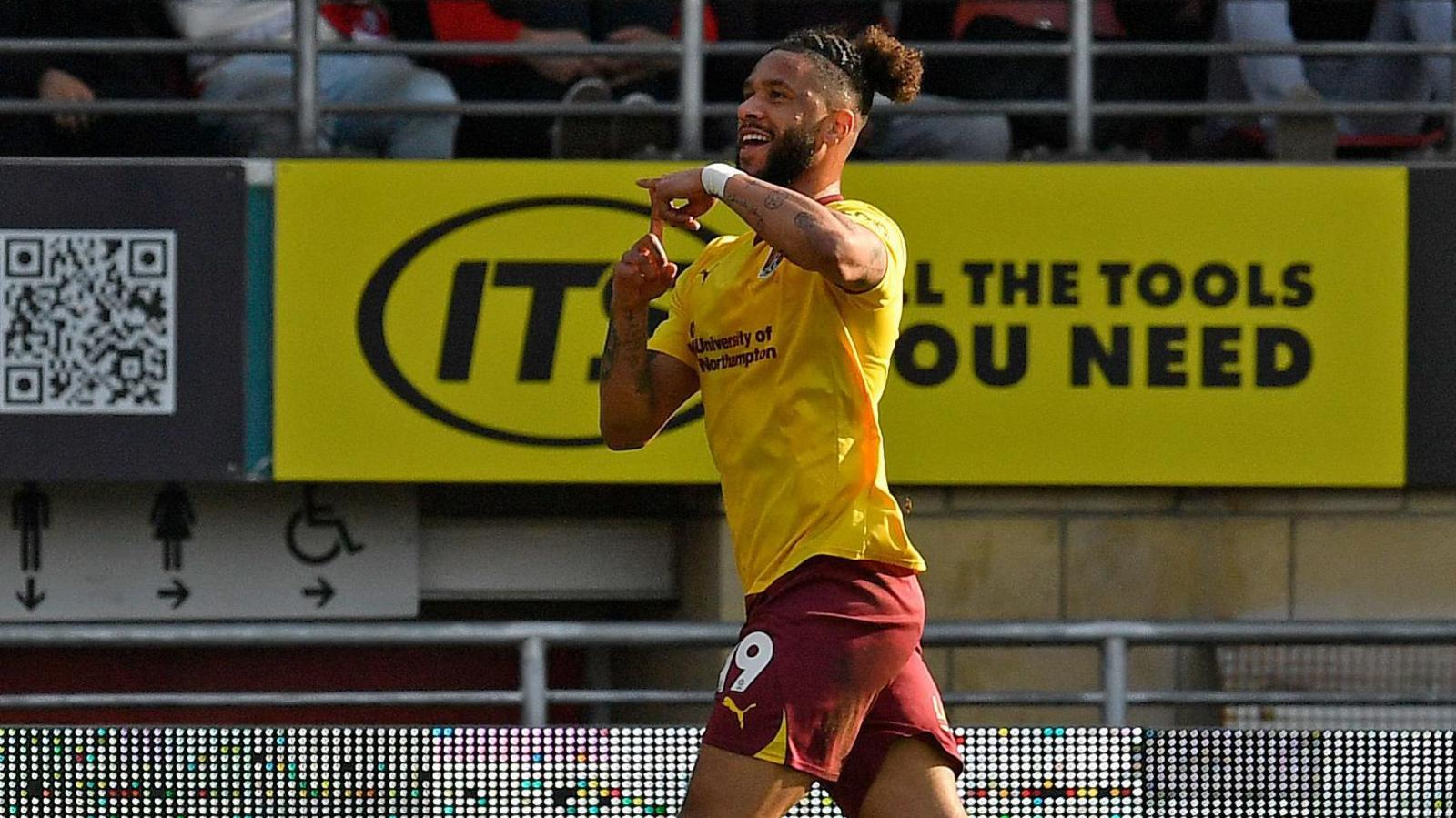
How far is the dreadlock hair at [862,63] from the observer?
13.9 ft

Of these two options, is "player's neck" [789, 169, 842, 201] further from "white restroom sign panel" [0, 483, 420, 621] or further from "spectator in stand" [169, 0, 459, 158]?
"white restroom sign panel" [0, 483, 420, 621]

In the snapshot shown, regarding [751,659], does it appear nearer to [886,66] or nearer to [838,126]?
[838,126]

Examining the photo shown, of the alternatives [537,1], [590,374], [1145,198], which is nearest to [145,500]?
[590,374]

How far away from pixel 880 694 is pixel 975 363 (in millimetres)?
4077

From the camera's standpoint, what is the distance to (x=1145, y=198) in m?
8.26

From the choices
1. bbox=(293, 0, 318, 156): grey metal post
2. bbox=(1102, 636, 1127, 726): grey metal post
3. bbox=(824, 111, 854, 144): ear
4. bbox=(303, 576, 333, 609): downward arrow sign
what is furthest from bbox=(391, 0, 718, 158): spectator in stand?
bbox=(824, 111, 854, 144): ear

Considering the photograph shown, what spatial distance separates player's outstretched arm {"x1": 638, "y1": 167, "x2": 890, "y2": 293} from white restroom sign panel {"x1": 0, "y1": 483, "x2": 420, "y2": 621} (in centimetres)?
472

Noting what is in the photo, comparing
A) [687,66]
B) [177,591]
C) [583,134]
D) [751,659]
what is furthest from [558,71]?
[751,659]

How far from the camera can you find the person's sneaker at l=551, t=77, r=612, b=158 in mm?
8299

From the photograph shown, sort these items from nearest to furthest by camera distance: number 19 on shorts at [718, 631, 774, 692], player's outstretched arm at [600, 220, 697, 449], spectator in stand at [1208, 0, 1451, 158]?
number 19 on shorts at [718, 631, 774, 692] → player's outstretched arm at [600, 220, 697, 449] → spectator in stand at [1208, 0, 1451, 158]

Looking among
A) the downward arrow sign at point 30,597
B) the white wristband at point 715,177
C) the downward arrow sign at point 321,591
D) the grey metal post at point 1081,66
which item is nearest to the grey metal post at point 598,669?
the downward arrow sign at point 321,591

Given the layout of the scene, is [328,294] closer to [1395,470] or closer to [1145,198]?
[1145,198]

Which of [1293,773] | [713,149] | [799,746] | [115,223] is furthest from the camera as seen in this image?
[713,149]

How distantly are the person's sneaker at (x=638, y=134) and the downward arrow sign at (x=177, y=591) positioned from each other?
2.32 meters
